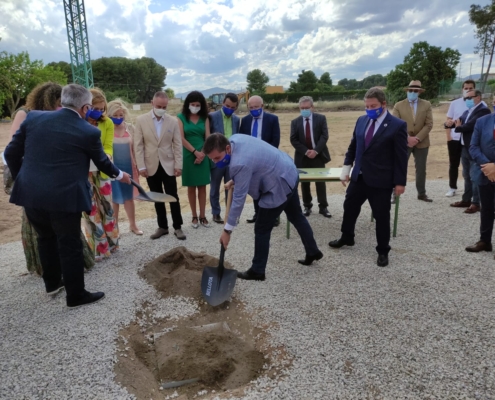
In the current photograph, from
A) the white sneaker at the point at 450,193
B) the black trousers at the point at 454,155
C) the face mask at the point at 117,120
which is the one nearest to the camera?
the face mask at the point at 117,120

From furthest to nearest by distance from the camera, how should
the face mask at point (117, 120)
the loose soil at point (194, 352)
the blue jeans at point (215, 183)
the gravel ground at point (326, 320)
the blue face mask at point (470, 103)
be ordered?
the blue face mask at point (470, 103) < the blue jeans at point (215, 183) < the face mask at point (117, 120) < the loose soil at point (194, 352) < the gravel ground at point (326, 320)

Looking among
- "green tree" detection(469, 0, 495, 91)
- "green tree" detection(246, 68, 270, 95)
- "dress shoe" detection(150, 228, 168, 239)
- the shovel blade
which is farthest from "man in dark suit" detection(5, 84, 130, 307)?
"green tree" detection(246, 68, 270, 95)

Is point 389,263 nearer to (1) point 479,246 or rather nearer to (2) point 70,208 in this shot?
(1) point 479,246

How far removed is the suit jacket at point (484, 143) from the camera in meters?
4.17

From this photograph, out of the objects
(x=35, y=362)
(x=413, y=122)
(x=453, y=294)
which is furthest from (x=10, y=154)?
(x=413, y=122)

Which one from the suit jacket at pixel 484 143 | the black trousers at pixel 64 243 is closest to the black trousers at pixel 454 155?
the suit jacket at pixel 484 143

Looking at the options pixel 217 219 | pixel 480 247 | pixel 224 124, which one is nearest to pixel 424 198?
pixel 480 247

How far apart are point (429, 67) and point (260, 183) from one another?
3371cm

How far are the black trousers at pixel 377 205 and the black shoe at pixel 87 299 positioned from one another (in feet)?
9.31

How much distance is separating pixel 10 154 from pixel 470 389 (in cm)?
374

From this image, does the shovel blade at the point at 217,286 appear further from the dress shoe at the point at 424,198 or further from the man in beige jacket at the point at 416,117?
the dress shoe at the point at 424,198

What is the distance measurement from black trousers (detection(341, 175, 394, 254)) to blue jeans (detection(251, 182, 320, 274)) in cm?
73

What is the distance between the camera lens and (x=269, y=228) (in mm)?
3781

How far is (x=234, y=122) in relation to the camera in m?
5.43
